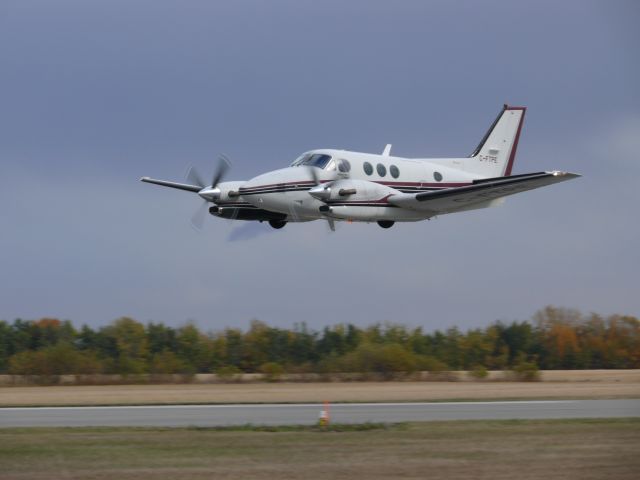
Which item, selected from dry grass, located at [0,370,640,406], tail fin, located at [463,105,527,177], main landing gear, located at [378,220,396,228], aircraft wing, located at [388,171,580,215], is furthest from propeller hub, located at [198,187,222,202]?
tail fin, located at [463,105,527,177]

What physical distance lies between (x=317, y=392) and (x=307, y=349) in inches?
589

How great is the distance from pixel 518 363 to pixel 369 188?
2268cm

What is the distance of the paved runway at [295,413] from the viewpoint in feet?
78.6

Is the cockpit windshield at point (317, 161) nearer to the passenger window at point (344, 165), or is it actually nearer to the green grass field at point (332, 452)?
the passenger window at point (344, 165)

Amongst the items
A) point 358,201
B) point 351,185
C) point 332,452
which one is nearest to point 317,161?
point 351,185

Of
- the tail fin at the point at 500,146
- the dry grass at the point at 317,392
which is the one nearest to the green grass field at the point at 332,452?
the dry grass at the point at 317,392

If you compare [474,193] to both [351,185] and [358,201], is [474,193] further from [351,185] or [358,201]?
[351,185]

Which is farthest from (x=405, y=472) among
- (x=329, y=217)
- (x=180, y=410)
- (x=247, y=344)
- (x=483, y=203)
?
(x=247, y=344)

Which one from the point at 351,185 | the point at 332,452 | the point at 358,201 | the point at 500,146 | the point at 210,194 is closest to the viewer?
the point at 332,452

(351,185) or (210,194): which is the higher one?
(351,185)

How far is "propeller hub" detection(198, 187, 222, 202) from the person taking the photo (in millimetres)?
30125

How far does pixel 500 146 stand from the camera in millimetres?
36781

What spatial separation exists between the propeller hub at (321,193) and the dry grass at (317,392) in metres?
7.21

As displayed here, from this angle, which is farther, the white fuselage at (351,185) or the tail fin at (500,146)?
the tail fin at (500,146)
